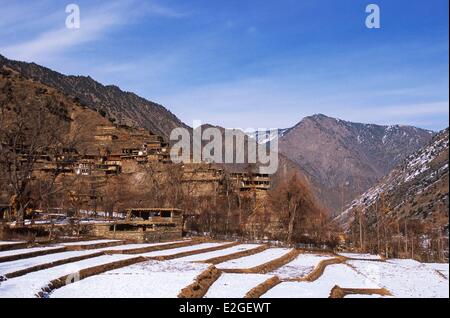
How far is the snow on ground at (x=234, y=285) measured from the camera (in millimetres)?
14866

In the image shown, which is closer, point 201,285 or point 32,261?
point 201,285

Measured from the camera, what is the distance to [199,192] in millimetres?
70938

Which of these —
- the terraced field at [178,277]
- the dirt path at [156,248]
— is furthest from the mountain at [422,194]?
the terraced field at [178,277]

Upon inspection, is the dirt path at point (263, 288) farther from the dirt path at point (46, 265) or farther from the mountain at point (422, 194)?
the mountain at point (422, 194)

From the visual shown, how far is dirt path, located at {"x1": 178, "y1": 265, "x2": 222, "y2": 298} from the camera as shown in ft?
46.1

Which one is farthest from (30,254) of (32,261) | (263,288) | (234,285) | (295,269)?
(295,269)

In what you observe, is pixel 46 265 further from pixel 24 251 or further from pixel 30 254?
pixel 24 251

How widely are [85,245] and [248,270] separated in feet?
28.5

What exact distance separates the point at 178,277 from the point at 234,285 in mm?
1936

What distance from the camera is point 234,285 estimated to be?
54.4 feet

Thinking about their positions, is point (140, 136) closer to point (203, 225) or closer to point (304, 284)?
point (203, 225)

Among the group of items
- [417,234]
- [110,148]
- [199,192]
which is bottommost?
[417,234]
